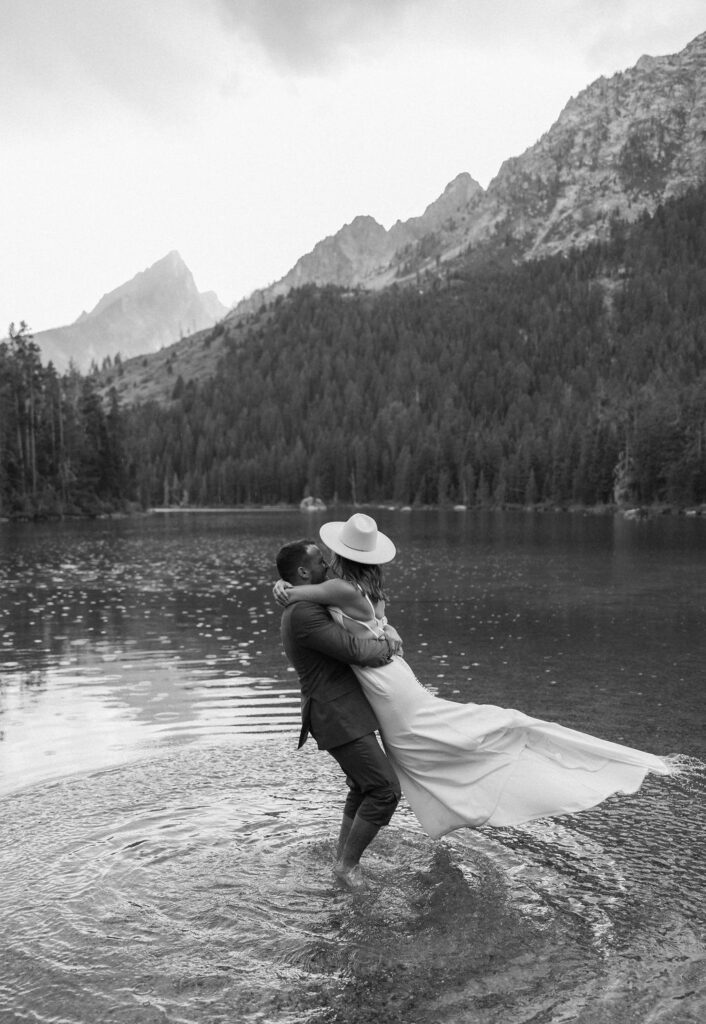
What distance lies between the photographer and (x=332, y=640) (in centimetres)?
648

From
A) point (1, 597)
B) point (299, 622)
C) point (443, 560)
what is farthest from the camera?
point (443, 560)

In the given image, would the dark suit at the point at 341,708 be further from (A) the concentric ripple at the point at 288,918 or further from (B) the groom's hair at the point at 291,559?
(A) the concentric ripple at the point at 288,918

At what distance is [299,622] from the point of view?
6594 millimetres

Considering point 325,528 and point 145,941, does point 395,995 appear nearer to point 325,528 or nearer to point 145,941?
point 145,941

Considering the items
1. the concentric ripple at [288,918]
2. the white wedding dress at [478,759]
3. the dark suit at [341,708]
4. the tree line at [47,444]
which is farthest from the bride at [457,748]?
the tree line at [47,444]

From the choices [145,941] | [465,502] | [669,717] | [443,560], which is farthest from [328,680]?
[465,502]

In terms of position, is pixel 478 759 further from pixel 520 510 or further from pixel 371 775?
pixel 520 510

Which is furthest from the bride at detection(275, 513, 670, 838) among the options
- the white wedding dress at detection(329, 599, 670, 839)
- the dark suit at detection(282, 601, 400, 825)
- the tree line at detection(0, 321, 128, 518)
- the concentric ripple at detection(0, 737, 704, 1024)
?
the tree line at detection(0, 321, 128, 518)

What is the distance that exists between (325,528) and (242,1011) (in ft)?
12.0

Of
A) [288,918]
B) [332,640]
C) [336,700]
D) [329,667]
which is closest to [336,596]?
[332,640]

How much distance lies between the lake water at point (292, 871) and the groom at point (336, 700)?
2.94 ft

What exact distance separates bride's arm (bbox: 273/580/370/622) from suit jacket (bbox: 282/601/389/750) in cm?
9

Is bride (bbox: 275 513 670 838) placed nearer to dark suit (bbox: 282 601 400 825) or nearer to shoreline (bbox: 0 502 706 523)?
dark suit (bbox: 282 601 400 825)

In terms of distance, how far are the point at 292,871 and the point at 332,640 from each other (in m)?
2.43
